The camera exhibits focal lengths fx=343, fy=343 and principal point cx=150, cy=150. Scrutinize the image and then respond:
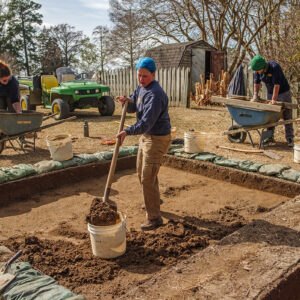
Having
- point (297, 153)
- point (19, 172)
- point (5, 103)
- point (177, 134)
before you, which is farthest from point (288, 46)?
point (19, 172)

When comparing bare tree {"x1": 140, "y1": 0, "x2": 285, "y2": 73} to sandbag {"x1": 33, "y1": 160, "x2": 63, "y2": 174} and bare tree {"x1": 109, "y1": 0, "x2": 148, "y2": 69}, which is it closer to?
bare tree {"x1": 109, "y1": 0, "x2": 148, "y2": 69}

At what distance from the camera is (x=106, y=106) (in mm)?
11359

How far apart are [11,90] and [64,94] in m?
4.35

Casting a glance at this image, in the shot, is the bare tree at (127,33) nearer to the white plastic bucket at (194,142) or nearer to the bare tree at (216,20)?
the bare tree at (216,20)

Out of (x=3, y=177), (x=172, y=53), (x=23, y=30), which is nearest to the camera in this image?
(x=3, y=177)

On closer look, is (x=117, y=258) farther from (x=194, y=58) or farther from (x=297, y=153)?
(x=194, y=58)

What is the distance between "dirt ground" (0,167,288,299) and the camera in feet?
9.03

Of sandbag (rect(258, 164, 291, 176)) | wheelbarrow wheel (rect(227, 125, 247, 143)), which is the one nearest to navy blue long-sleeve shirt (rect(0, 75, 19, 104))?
wheelbarrow wheel (rect(227, 125, 247, 143))

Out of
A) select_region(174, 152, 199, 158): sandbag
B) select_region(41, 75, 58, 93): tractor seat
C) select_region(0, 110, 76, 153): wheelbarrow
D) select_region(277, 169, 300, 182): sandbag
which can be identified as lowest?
select_region(277, 169, 300, 182): sandbag

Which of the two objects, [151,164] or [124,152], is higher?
[151,164]

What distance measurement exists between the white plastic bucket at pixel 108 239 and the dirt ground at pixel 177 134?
11.7 feet

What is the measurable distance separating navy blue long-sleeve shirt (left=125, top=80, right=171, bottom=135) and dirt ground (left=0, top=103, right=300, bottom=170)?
2.96 m

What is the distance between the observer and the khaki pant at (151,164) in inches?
138

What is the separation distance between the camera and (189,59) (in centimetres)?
1775
